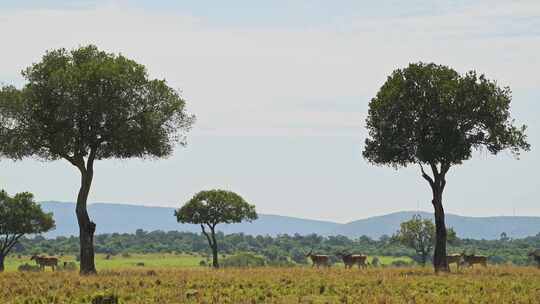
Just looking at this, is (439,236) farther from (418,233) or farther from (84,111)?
(418,233)

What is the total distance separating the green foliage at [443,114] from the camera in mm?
57188

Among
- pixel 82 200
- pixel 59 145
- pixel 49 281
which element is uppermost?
pixel 59 145

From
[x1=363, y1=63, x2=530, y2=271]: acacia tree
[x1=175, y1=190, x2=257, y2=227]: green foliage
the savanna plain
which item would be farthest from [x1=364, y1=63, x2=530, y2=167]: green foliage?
[x1=175, y1=190, x2=257, y2=227]: green foliage

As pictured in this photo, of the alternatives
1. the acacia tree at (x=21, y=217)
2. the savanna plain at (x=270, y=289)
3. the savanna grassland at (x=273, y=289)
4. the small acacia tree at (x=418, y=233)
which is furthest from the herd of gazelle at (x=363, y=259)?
the small acacia tree at (x=418, y=233)

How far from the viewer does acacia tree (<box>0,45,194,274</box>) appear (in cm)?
5369

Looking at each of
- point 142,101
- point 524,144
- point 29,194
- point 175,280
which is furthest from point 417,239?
point 175,280

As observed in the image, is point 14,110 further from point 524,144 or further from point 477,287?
point 524,144

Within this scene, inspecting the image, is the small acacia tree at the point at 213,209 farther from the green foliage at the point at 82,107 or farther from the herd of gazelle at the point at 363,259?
the green foliage at the point at 82,107

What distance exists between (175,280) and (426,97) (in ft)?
79.6

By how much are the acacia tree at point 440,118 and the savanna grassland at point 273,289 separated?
39.8 feet

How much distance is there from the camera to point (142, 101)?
183 ft

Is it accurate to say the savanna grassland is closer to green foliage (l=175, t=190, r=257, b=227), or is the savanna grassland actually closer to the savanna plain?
the savanna plain

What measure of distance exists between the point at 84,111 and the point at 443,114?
2456 cm

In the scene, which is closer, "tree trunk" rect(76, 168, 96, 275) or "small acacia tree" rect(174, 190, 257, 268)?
"tree trunk" rect(76, 168, 96, 275)
